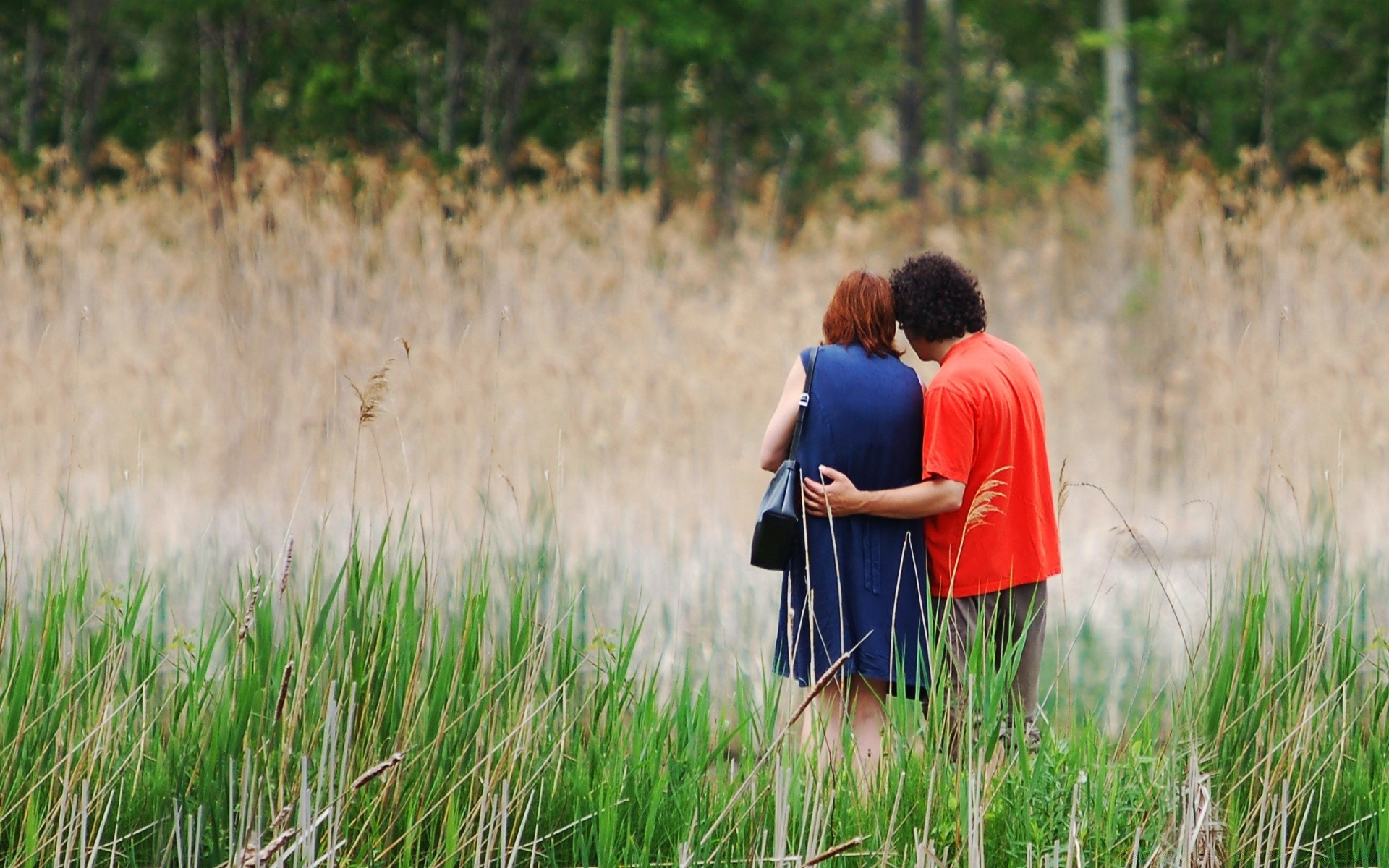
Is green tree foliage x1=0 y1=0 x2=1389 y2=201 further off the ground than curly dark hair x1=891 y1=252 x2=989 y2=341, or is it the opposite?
green tree foliage x1=0 y1=0 x2=1389 y2=201

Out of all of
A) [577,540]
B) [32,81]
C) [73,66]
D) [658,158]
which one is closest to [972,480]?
[577,540]

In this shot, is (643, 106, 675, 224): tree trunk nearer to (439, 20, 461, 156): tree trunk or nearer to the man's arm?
(439, 20, 461, 156): tree trunk

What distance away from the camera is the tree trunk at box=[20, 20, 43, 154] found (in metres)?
12.0

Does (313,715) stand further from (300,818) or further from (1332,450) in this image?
(1332,450)

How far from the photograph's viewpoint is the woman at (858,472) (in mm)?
2617

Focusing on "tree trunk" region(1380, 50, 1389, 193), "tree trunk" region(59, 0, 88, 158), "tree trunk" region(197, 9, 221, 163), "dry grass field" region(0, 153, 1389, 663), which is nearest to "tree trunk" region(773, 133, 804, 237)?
"tree trunk" region(1380, 50, 1389, 193)

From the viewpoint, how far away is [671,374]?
5586 millimetres

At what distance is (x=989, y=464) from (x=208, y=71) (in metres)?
11.2

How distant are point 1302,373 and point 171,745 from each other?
15.5ft

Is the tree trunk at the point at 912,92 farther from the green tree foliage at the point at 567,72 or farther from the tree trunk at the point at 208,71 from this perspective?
the tree trunk at the point at 208,71

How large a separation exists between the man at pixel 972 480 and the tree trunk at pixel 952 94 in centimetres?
1365

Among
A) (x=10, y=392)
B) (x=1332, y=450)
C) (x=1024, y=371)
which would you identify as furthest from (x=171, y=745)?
(x=1332, y=450)

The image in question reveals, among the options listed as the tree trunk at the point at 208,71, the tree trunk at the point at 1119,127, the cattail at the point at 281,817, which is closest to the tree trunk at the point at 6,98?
the tree trunk at the point at 208,71

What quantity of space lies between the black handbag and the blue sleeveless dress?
0.06 ft
